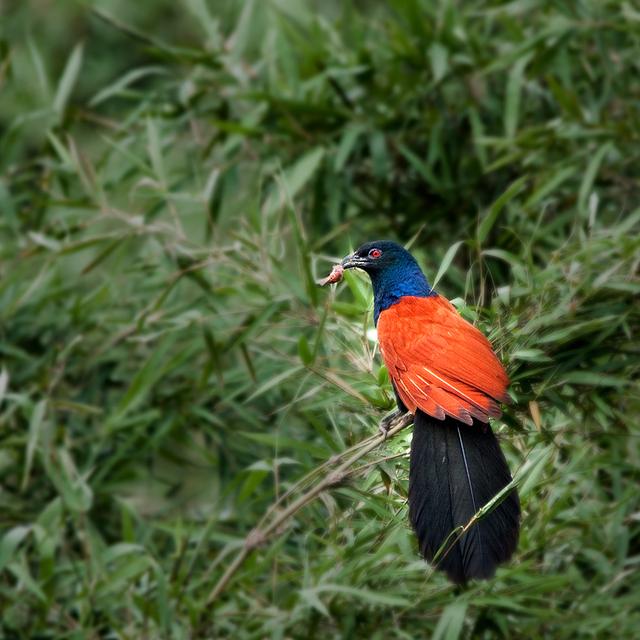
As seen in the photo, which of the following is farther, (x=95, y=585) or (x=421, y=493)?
(x=95, y=585)

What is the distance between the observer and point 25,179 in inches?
182

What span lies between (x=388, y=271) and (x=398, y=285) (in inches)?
2.1

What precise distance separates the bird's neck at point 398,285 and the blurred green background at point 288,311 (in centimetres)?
14

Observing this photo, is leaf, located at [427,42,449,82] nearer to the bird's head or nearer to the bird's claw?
the bird's head

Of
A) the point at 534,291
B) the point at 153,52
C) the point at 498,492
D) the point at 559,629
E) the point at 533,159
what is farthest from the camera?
the point at 153,52

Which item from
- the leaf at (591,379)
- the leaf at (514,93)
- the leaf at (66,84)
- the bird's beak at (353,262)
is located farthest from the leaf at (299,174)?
the leaf at (591,379)

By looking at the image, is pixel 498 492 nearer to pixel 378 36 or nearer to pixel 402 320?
pixel 402 320

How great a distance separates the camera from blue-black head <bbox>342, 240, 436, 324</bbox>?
297cm

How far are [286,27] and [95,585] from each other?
2.08 meters

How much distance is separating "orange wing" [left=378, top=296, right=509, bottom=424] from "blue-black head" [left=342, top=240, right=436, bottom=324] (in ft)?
0.31

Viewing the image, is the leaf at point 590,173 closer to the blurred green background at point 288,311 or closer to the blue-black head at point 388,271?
the blurred green background at point 288,311

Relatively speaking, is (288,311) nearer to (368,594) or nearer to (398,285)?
(398,285)

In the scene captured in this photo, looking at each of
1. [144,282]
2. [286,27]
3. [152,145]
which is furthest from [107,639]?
[286,27]

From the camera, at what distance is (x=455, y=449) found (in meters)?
2.50
